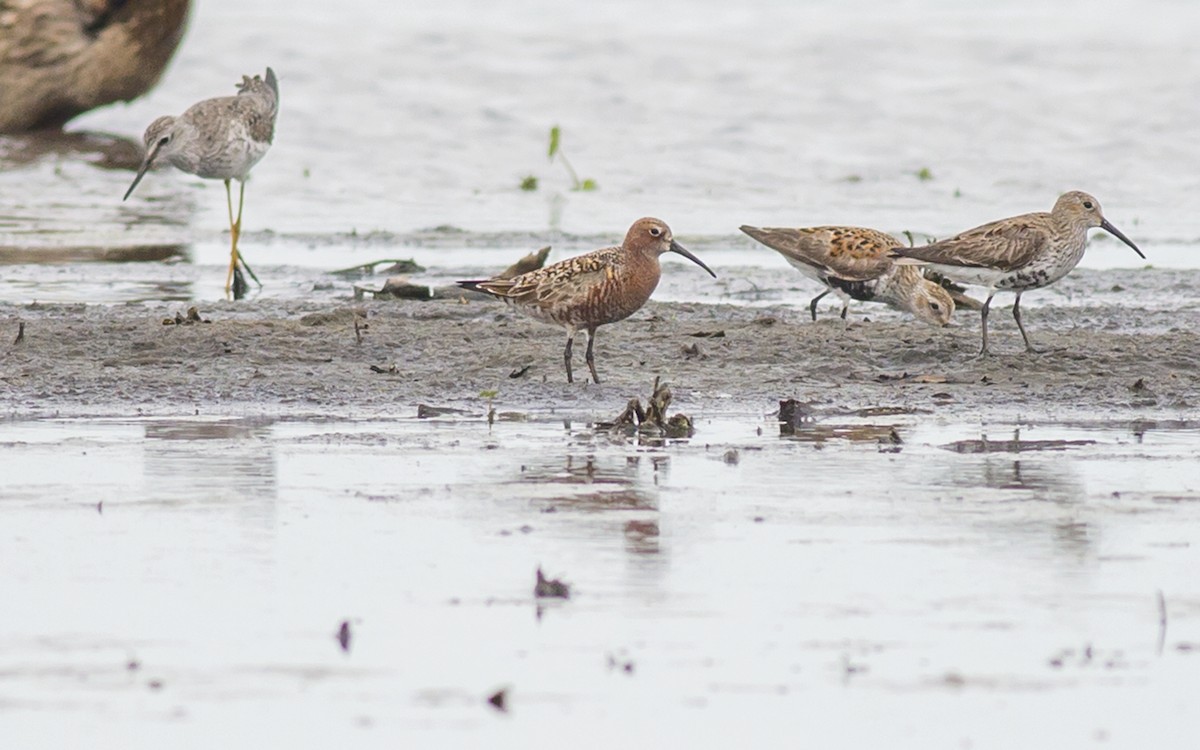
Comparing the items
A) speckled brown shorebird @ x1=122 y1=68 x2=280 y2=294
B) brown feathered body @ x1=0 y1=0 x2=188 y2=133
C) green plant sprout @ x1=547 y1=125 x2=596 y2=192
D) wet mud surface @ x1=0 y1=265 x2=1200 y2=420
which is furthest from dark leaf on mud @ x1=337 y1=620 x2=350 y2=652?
brown feathered body @ x1=0 y1=0 x2=188 y2=133

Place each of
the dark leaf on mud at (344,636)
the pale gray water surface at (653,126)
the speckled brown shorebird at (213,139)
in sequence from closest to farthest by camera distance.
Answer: the dark leaf on mud at (344,636) → the speckled brown shorebird at (213,139) → the pale gray water surface at (653,126)

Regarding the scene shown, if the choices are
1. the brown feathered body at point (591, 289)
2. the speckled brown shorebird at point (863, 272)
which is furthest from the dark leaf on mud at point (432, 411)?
the speckled brown shorebird at point (863, 272)

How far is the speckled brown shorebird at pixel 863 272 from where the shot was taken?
12.5 metres

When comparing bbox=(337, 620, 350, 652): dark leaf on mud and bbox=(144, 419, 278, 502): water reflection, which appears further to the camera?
bbox=(144, 419, 278, 502): water reflection

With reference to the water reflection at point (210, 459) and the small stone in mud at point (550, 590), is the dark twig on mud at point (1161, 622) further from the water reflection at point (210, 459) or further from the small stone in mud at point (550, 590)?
the water reflection at point (210, 459)

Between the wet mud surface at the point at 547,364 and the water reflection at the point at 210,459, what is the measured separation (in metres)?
0.48

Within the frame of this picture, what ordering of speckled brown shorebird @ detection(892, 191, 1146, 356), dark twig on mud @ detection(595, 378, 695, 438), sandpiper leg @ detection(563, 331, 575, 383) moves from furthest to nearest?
speckled brown shorebird @ detection(892, 191, 1146, 356)
sandpiper leg @ detection(563, 331, 575, 383)
dark twig on mud @ detection(595, 378, 695, 438)

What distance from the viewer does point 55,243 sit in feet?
53.7

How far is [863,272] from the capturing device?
504 inches

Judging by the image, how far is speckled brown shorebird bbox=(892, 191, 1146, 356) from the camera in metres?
11.4

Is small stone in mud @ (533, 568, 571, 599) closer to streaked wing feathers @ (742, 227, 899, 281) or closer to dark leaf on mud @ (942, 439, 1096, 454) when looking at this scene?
dark leaf on mud @ (942, 439, 1096, 454)

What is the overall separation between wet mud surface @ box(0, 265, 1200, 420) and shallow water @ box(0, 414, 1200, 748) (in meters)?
0.98

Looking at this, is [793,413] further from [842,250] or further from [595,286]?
[842,250]

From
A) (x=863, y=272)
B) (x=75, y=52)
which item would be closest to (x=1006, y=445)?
(x=863, y=272)
